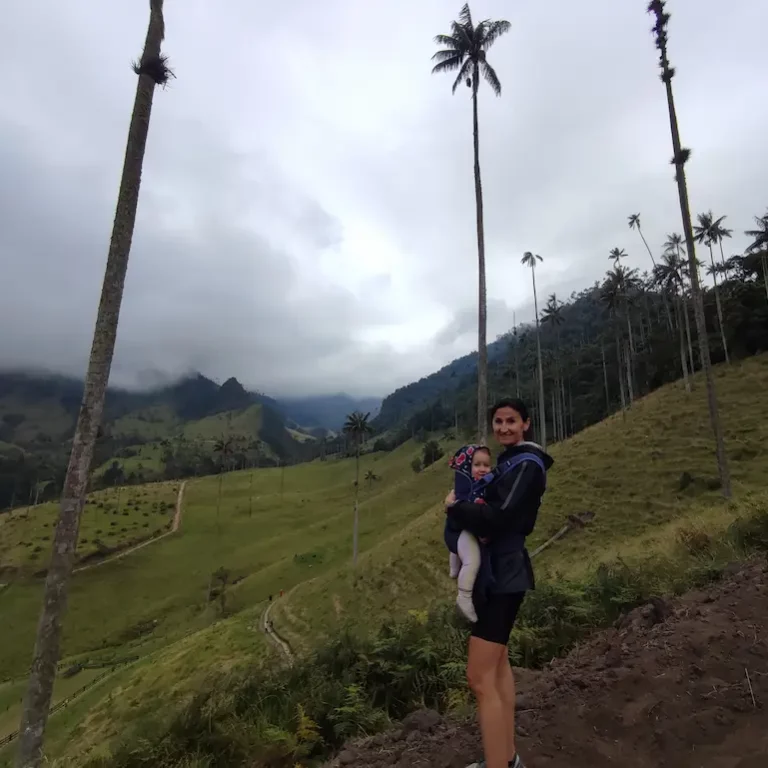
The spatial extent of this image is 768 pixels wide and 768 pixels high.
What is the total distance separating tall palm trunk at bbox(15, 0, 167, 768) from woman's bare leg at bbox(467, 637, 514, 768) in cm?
549

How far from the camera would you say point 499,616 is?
11.5ft

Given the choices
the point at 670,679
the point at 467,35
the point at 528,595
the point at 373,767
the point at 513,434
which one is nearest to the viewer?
the point at 513,434

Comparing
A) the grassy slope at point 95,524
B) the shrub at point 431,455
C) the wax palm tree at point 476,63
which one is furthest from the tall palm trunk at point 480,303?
the shrub at point 431,455

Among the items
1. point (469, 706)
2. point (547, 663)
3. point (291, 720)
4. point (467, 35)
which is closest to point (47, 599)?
point (291, 720)

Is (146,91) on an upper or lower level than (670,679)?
upper

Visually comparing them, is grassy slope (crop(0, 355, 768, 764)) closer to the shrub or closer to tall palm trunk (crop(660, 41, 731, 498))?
tall palm trunk (crop(660, 41, 731, 498))

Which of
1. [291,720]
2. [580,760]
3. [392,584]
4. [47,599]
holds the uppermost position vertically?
[47,599]

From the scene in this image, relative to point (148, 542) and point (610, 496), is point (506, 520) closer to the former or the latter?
point (610, 496)

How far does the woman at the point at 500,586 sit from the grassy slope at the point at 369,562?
4.66 m

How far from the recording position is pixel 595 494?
29.4 meters

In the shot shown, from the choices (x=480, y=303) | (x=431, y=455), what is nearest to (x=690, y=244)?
(x=480, y=303)

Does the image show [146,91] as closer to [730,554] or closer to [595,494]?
[730,554]

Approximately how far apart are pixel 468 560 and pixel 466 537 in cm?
15

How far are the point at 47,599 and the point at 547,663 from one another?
618 cm
